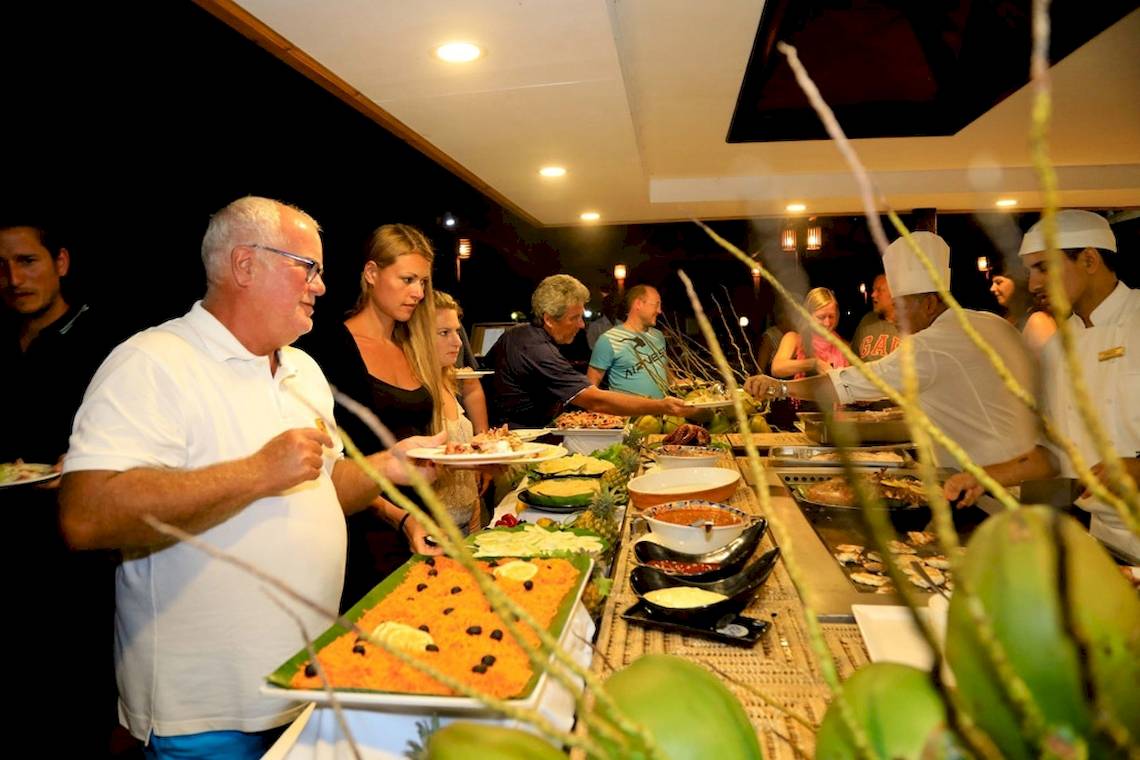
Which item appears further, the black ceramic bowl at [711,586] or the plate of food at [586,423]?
the plate of food at [586,423]

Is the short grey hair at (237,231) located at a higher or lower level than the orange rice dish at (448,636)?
higher

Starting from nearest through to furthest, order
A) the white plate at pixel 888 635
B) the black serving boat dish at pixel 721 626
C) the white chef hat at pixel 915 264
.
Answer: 1. the white plate at pixel 888 635
2. the black serving boat dish at pixel 721 626
3. the white chef hat at pixel 915 264

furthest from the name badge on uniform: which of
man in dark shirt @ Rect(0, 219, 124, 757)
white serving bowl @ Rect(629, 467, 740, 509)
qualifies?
man in dark shirt @ Rect(0, 219, 124, 757)

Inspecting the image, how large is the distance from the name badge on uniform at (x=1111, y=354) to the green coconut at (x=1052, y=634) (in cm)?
380

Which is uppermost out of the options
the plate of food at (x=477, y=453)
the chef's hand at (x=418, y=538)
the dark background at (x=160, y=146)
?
the dark background at (x=160, y=146)

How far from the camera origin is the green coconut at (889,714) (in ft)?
1.38

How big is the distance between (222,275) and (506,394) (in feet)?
11.6

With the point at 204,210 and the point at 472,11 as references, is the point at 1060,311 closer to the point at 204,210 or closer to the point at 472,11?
the point at 472,11

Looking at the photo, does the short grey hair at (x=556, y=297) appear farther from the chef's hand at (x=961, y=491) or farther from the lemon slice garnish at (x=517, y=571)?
the lemon slice garnish at (x=517, y=571)

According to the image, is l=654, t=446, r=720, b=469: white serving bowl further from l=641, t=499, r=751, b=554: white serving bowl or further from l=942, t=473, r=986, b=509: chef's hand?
l=641, t=499, r=751, b=554: white serving bowl

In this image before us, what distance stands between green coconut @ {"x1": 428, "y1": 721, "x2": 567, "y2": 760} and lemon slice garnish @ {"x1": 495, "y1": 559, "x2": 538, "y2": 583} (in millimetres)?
1357

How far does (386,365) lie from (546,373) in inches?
80.6

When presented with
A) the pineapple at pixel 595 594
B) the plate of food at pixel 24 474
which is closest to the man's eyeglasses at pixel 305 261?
the pineapple at pixel 595 594

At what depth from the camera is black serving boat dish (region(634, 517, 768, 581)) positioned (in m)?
1.88
